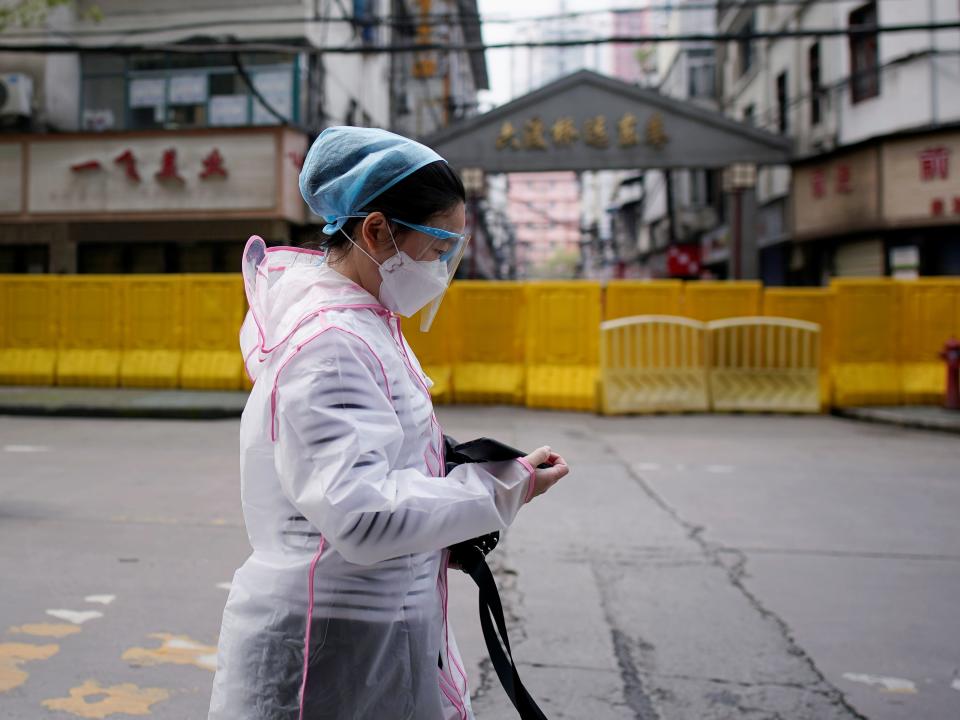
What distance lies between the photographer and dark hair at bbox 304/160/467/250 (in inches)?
62.0

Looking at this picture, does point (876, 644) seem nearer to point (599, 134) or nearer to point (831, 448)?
point (831, 448)

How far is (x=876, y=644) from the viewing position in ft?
12.5

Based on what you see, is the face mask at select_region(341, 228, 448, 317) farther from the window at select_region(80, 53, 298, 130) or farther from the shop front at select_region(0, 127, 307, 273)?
the window at select_region(80, 53, 298, 130)

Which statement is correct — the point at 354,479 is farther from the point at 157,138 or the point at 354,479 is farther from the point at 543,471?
the point at 157,138

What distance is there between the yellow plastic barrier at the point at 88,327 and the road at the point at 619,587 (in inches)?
214

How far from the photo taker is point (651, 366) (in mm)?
12383

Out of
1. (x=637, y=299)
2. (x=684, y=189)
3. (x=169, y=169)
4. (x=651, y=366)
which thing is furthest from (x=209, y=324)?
(x=684, y=189)

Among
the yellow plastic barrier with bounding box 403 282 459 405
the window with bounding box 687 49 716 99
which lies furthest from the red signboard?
the yellow plastic barrier with bounding box 403 282 459 405

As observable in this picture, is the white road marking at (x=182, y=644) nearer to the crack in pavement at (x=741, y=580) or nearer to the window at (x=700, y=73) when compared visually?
the crack in pavement at (x=741, y=580)

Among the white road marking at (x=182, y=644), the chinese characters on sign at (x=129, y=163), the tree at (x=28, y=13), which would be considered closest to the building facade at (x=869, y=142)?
the chinese characters on sign at (x=129, y=163)

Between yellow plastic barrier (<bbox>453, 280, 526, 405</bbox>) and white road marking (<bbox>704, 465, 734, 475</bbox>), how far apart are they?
500 cm

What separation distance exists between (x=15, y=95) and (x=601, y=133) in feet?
40.4

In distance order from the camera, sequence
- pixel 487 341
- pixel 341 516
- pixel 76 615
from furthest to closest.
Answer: pixel 487 341, pixel 76 615, pixel 341 516

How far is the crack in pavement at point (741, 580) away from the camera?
3.29 meters
